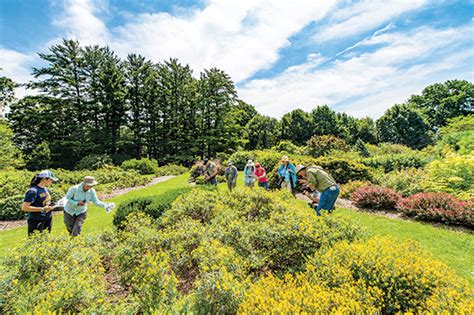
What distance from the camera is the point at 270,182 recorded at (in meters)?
10.3

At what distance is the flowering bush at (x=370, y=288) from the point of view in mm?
1988

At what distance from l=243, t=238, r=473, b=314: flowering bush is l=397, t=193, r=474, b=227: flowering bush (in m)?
4.12

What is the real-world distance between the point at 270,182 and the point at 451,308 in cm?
845

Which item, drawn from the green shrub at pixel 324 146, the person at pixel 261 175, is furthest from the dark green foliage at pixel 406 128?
the person at pixel 261 175

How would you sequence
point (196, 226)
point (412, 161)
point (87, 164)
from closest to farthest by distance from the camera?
1. point (196, 226)
2. point (412, 161)
3. point (87, 164)

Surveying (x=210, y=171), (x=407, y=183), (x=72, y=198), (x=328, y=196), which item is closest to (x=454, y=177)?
(x=407, y=183)

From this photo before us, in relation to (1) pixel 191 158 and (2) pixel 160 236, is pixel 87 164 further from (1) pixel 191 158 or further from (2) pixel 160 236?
(2) pixel 160 236

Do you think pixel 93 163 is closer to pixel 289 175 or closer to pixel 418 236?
pixel 289 175

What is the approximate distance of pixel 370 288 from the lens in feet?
7.20

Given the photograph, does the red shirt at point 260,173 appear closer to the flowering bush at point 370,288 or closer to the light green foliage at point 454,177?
the flowering bush at point 370,288

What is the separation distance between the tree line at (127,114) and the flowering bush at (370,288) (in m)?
25.4

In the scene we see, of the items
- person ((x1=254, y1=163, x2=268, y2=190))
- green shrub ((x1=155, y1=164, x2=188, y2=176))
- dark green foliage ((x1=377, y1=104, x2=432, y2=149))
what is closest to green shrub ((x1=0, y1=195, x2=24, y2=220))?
person ((x1=254, y1=163, x2=268, y2=190))

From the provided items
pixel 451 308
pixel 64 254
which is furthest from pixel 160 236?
pixel 451 308

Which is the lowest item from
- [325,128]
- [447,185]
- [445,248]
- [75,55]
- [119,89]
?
[445,248]
